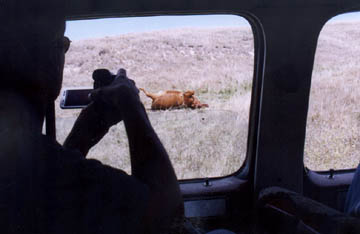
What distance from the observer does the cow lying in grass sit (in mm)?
2643

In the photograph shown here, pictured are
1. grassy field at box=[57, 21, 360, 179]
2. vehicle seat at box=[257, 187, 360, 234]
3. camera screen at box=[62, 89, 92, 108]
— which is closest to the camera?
vehicle seat at box=[257, 187, 360, 234]

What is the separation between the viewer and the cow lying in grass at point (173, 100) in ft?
8.67

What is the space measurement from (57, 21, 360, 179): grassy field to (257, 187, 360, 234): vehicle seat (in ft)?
2.97

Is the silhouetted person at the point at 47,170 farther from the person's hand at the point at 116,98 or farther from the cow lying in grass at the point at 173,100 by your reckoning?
the cow lying in grass at the point at 173,100

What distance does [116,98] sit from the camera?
1.37m

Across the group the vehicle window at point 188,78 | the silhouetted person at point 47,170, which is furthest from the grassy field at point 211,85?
the silhouetted person at point 47,170

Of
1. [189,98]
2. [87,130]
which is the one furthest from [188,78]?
[87,130]

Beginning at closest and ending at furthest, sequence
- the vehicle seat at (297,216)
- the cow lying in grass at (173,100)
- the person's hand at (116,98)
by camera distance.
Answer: the person's hand at (116,98)
the vehicle seat at (297,216)
the cow lying in grass at (173,100)

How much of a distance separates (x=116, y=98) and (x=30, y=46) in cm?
36

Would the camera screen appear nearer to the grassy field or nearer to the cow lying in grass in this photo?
the grassy field

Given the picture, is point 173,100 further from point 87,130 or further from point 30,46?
point 30,46

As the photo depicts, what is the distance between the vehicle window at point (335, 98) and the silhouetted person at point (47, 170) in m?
1.82

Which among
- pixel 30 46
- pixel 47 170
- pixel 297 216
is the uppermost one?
pixel 30 46

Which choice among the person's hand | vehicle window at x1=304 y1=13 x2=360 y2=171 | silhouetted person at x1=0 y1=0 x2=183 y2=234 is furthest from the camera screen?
vehicle window at x1=304 y1=13 x2=360 y2=171
